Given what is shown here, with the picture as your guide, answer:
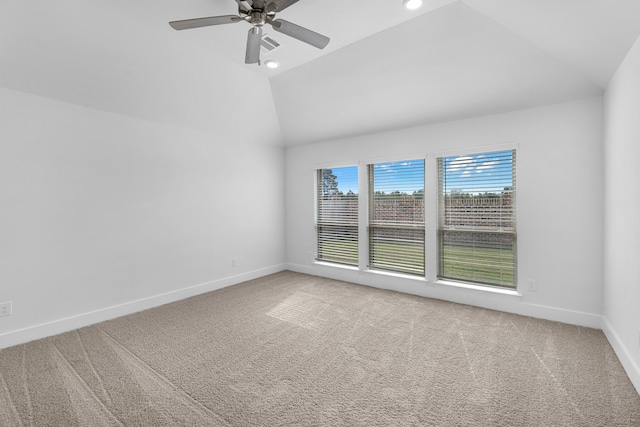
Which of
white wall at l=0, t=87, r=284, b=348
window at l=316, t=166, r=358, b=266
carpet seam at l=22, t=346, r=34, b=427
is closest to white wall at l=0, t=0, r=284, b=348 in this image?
white wall at l=0, t=87, r=284, b=348

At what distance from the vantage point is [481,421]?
1714mm

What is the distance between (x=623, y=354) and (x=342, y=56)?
12.0 ft

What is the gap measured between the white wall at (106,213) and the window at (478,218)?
10.2ft

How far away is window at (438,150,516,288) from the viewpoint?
3.47m

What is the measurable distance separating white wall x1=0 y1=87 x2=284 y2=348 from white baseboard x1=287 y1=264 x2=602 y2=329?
5.61ft

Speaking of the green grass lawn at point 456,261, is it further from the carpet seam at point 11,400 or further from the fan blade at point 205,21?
the carpet seam at point 11,400

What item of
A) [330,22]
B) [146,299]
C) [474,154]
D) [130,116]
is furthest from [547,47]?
[146,299]

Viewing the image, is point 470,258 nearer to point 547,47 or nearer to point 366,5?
point 547,47

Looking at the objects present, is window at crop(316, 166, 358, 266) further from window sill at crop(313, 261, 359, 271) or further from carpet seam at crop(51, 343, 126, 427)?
carpet seam at crop(51, 343, 126, 427)

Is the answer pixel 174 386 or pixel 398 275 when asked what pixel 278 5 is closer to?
pixel 174 386

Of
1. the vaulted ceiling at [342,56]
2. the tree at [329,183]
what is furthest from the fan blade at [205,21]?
the tree at [329,183]

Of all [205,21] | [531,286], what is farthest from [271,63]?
[531,286]

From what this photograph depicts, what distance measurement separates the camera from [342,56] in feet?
10.3

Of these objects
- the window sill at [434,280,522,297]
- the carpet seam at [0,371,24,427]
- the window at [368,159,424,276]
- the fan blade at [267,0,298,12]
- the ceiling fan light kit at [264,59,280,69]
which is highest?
the ceiling fan light kit at [264,59,280,69]
